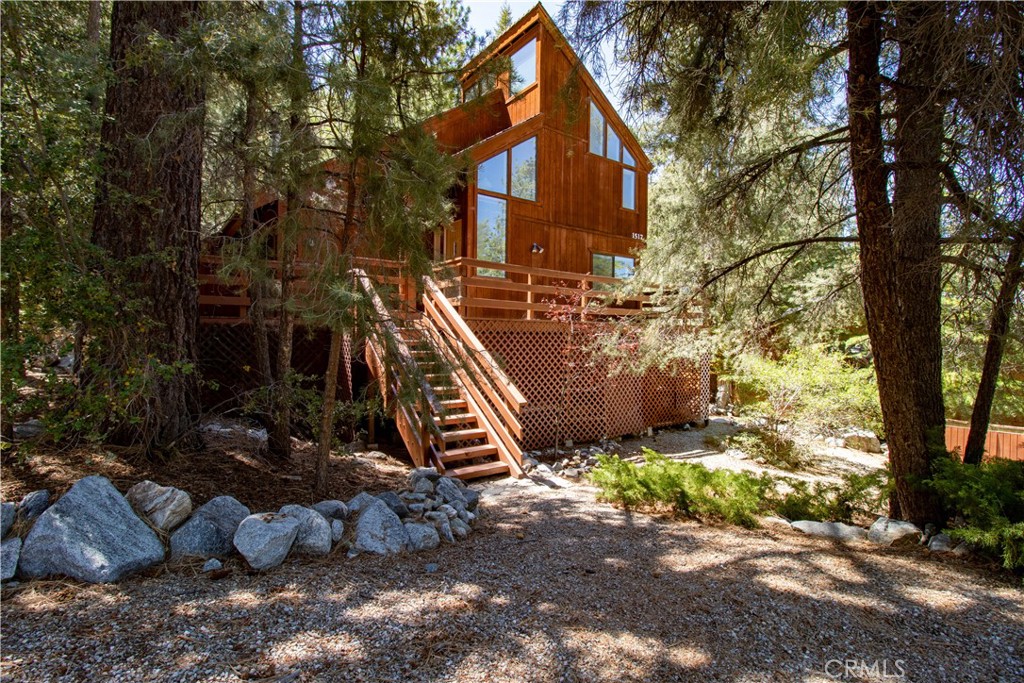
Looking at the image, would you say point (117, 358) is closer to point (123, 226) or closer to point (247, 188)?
point (123, 226)

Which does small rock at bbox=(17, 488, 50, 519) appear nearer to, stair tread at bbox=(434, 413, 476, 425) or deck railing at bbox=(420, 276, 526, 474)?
deck railing at bbox=(420, 276, 526, 474)

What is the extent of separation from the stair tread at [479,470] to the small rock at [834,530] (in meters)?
3.04

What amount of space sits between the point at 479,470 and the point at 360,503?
214cm

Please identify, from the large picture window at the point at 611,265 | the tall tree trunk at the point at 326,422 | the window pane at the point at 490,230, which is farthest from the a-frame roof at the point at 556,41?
the window pane at the point at 490,230

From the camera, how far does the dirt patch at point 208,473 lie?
344 cm

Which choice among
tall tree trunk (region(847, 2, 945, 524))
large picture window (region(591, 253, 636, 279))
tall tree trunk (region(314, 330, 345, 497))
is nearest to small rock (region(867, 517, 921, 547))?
tall tree trunk (region(847, 2, 945, 524))

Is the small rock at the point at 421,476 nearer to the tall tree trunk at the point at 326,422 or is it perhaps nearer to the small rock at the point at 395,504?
the small rock at the point at 395,504

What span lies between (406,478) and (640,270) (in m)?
3.29

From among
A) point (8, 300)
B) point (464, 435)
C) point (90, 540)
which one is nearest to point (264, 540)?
point (90, 540)

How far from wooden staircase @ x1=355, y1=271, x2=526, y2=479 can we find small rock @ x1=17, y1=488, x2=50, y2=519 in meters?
2.05

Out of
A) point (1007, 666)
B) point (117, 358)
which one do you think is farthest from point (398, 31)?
point (1007, 666)

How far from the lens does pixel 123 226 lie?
13.5 feet

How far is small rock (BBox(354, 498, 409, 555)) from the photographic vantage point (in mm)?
3465

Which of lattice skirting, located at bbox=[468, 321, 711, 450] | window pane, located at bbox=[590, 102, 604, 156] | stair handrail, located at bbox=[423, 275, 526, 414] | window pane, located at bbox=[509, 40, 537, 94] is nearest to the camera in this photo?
stair handrail, located at bbox=[423, 275, 526, 414]
